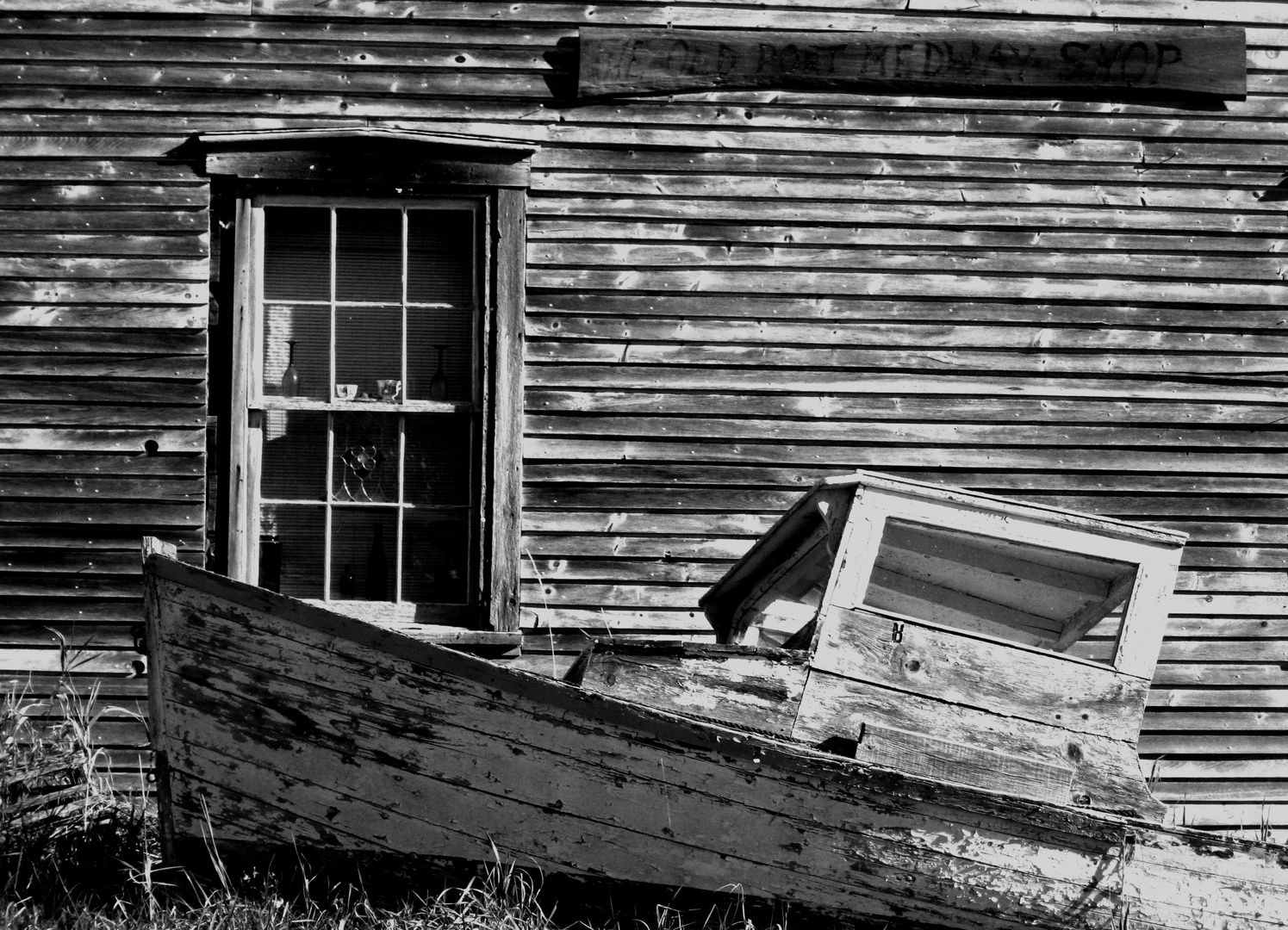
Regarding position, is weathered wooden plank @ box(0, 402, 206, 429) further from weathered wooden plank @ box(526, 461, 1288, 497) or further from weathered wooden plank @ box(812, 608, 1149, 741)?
weathered wooden plank @ box(812, 608, 1149, 741)

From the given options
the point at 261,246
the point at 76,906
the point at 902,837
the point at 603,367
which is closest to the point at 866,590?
the point at 902,837

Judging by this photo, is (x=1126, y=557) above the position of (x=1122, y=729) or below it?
above

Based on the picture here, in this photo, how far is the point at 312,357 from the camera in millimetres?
5219

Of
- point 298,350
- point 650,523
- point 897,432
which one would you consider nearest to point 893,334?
point 897,432

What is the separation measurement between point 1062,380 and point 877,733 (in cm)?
248

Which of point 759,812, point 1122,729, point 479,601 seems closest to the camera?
point 759,812

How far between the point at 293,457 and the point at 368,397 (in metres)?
0.43

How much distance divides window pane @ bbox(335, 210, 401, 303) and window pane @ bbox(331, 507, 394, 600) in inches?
38.3

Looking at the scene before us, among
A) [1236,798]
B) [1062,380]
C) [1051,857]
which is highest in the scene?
[1062,380]

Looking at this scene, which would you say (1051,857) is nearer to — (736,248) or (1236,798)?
(1236,798)

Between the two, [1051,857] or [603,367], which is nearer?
[1051,857]

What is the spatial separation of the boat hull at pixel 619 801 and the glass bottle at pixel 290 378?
1802 mm

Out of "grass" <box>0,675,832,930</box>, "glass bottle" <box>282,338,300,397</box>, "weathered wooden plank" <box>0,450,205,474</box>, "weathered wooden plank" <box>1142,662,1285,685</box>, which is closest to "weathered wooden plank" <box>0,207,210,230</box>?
"glass bottle" <box>282,338,300,397</box>

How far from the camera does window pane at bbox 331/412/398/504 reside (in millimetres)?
5203
